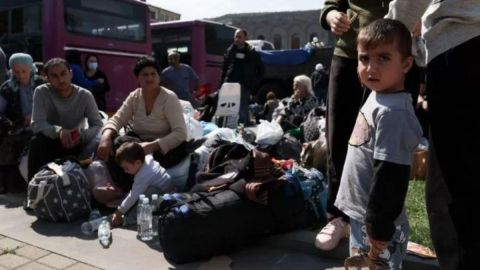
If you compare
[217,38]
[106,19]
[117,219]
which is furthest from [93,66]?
[217,38]

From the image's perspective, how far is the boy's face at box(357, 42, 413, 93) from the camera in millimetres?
1756

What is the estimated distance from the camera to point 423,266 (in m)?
2.59

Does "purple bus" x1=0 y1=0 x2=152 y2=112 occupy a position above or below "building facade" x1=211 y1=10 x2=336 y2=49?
below

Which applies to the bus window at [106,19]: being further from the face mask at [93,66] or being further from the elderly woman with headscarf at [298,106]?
the elderly woman with headscarf at [298,106]

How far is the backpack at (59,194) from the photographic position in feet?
12.3

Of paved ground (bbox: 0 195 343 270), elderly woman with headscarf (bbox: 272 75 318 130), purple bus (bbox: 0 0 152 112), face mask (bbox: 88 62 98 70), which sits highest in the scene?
purple bus (bbox: 0 0 152 112)

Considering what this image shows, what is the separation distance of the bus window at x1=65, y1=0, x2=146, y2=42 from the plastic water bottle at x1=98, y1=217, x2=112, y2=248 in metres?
5.51

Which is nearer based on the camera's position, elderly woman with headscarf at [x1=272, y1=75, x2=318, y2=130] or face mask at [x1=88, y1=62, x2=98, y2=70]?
elderly woman with headscarf at [x1=272, y1=75, x2=318, y2=130]

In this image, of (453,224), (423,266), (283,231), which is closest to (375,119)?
(453,224)

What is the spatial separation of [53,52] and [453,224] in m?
7.61

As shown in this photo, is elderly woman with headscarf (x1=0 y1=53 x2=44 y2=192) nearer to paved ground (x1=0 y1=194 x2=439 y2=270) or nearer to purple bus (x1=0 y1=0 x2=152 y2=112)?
paved ground (x1=0 y1=194 x2=439 y2=270)

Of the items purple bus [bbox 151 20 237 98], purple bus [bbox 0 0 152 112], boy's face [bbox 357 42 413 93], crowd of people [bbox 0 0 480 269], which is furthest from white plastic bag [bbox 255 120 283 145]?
purple bus [bbox 151 20 237 98]

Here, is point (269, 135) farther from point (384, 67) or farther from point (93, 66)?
point (93, 66)

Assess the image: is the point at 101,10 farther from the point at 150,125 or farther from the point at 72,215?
the point at 72,215
